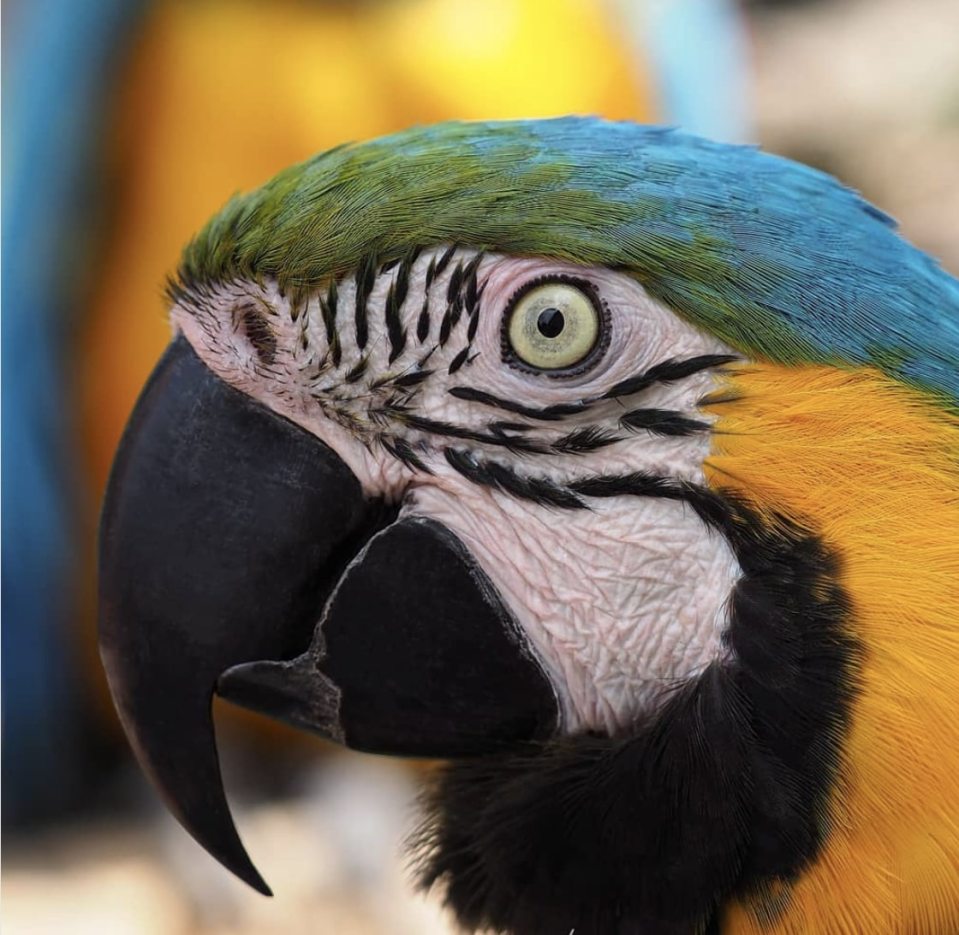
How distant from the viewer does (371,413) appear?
93cm

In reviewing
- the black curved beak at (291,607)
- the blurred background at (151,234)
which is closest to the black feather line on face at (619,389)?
the black curved beak at (291,607)

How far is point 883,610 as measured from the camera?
2.63 feet

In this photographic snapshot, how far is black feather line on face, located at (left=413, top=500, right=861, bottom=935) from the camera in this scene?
0.82 m

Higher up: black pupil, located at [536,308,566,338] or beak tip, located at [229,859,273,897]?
black pupil, located at [536,308,566,338]

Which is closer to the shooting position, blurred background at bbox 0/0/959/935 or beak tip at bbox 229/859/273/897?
beak tip at bbox 229/859/273/897

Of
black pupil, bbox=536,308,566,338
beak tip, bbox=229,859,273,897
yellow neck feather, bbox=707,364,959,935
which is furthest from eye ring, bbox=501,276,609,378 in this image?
beak tip, bbox=229,859,273,897

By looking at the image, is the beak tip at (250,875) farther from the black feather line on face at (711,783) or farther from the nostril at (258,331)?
the nostril at (258,331)

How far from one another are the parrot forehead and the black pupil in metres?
0.05

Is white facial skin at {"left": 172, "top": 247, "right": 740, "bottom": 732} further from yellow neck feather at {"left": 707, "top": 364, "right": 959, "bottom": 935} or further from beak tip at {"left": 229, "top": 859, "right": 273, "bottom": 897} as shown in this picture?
beak tip at {"left": 229, "top": 859, "right": 273, "bottom": 897}

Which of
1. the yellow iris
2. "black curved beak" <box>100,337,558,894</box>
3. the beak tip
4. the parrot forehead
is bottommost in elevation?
the beak tip

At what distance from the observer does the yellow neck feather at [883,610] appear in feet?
2.59

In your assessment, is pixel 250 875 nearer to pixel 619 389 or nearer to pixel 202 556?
pixel 202 556

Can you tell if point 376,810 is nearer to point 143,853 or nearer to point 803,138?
point 143,853

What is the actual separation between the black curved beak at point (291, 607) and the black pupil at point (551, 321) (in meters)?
0.20
